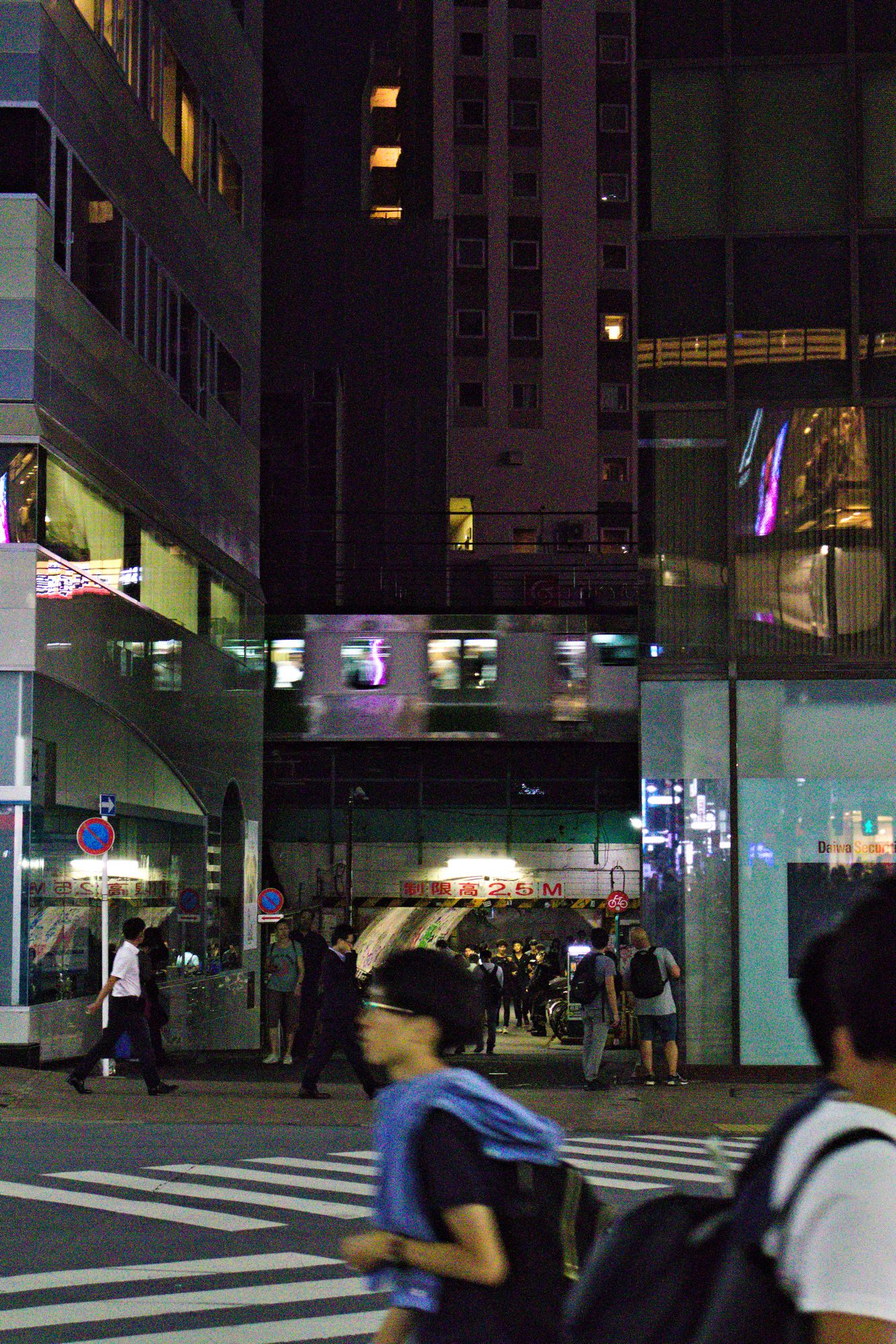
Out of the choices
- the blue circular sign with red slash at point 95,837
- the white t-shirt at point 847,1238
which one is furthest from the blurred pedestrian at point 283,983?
the white t-shirt at point 847,1238

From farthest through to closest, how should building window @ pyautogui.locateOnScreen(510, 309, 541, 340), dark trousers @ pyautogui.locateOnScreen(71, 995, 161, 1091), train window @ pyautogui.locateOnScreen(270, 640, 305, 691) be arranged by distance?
1. building window @ pyautogui.locateOnScreen(510, 309, 541, 340)
2. train window @ pyautogui.locateOnScreen(270, 640, 305, 691)
3. dark trousers @ pyautogui.locateOnScreen(71, 995, 161, 1091)

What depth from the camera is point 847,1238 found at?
2.34 meters

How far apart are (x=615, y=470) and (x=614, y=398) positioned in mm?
3417

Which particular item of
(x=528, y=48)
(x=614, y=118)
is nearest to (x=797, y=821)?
(x=528, y=48)

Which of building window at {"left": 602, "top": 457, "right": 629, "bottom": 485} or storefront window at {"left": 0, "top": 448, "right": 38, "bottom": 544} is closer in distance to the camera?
storefront window at {"left": 0, "top": 448, "right": 38, "bottom": 544}

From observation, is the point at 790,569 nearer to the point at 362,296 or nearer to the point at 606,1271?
the point at 606,1271

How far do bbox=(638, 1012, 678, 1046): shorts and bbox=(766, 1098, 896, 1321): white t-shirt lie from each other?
19.1m

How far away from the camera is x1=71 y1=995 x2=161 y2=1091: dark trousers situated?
19531 millimetres

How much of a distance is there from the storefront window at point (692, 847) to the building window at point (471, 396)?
6340 centimetres

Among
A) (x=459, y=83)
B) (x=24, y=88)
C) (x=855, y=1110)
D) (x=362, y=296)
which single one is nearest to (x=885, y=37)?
(x=24, y=88)

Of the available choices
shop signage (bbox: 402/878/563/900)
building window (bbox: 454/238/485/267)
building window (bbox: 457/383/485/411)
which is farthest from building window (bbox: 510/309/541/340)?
shop signage (bbox: 402/878/563/900)

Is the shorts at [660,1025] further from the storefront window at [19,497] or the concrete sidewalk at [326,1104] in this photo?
the storefront window at [19,497]

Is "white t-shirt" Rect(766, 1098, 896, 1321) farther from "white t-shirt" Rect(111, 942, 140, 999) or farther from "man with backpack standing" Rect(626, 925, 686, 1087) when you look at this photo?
"man with backpack standing" Rect(626, 925, 686, 1087)

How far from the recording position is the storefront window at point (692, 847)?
2192cm
